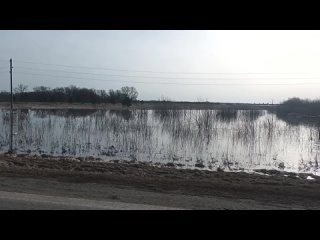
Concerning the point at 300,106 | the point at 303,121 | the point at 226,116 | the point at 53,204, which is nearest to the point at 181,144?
the point at 53,204

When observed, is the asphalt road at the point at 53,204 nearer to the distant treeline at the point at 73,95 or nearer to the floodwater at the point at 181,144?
the floodwater at the point at 181,144

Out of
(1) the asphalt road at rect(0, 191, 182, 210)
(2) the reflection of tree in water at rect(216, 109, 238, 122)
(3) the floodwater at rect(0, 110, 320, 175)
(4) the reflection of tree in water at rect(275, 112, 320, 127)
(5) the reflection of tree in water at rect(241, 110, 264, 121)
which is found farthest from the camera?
(4) the reflection of tree in water at rect(275, 112, 320, 127)

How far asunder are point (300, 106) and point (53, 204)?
8441 centimetres

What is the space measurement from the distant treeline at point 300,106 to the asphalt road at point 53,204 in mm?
66348

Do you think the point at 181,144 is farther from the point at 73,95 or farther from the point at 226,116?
the point at 73,95

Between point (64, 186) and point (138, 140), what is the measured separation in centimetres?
1610

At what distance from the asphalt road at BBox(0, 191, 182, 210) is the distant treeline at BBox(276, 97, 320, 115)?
6635 cm

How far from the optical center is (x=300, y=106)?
85.9 metres

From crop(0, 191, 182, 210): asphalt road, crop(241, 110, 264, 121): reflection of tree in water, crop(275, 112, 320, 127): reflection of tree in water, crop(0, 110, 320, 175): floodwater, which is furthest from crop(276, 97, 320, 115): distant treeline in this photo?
crop(0, 191, 182, 210): asphalt road

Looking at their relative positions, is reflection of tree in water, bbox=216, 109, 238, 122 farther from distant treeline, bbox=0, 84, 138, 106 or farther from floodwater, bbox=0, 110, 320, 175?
distant treeline, bbox=0, 84, 138, 106

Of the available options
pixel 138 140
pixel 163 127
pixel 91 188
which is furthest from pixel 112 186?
pixel 163 127

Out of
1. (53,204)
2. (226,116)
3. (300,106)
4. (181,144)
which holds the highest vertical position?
(300,106)

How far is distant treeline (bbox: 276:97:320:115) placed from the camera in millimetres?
73725

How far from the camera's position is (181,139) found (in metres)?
26.9
